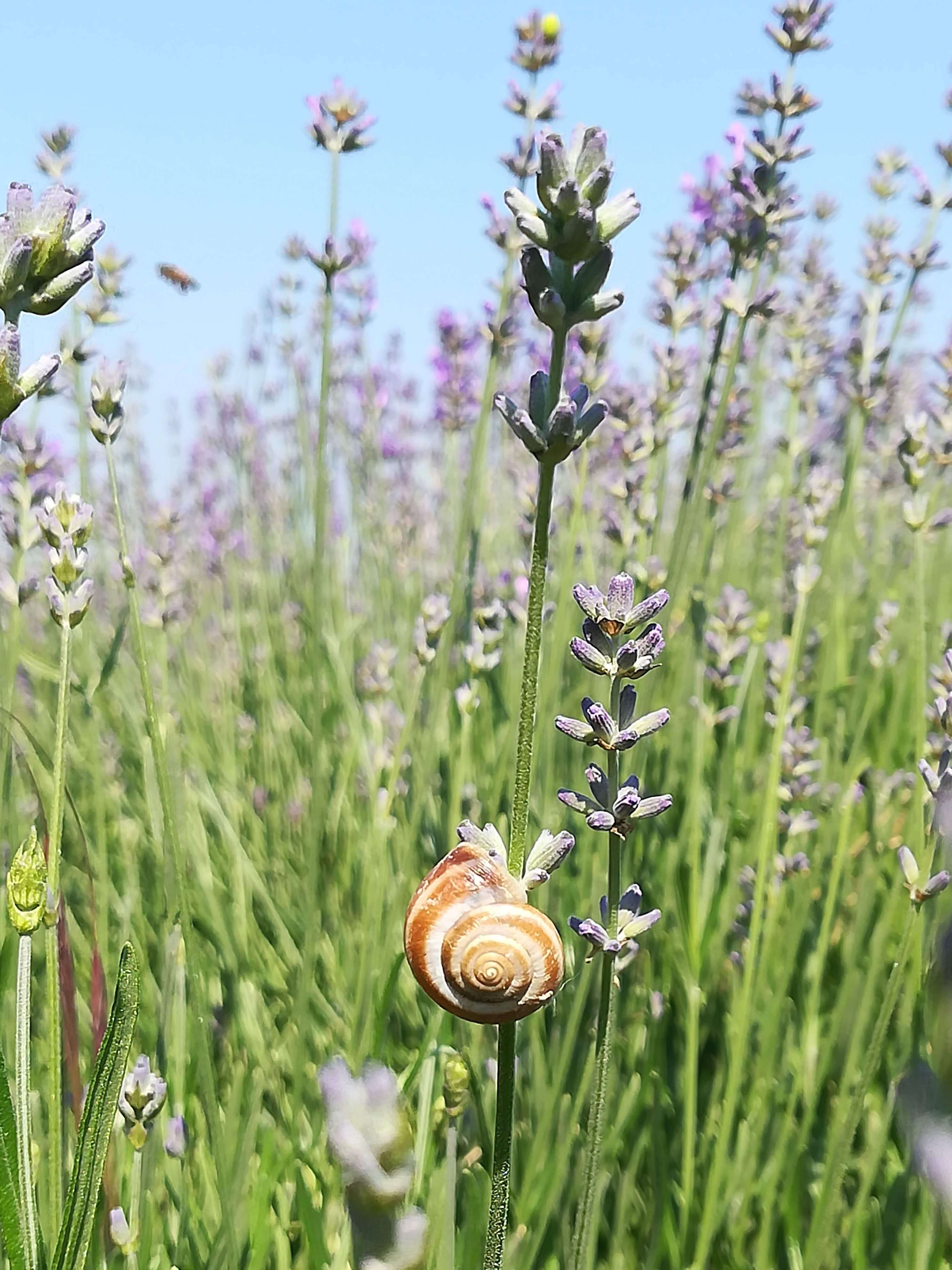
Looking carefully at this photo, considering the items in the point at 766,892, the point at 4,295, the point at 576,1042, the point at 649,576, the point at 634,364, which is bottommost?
the point at 576,1042

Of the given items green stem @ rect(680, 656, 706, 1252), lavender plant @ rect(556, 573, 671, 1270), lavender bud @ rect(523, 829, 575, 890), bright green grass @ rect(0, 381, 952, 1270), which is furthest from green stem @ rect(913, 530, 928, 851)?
lavender bud @ rect(523, 829, 575, 890)

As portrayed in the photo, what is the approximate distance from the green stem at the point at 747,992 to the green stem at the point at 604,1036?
52 centimetres

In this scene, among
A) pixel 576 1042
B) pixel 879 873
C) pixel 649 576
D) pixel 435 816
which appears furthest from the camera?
pixel 435 816

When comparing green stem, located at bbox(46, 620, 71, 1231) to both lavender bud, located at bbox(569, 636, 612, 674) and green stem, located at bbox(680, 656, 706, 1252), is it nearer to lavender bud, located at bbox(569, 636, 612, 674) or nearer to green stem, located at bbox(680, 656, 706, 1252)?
lavender bud, located at bbox(569, 636, 612, 674)

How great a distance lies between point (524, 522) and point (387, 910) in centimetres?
94


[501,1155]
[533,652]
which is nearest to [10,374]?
[533,652]

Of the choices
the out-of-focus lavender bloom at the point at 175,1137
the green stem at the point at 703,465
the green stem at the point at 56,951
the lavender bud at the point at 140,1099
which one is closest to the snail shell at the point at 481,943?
the green stem at the point at 56,951

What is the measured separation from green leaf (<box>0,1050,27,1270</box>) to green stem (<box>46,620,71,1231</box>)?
11 cm

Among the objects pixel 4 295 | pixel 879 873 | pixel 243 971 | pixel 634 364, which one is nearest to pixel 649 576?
pixel 879 873

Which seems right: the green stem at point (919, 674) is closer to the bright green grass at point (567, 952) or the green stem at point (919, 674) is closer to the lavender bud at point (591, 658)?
the bright green grass at point (567, 952)

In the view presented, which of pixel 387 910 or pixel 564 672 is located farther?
pixel 564 672

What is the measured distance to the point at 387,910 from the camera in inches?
71.0

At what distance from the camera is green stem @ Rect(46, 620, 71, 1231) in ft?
2.93

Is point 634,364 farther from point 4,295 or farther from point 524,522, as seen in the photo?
point 4,295
